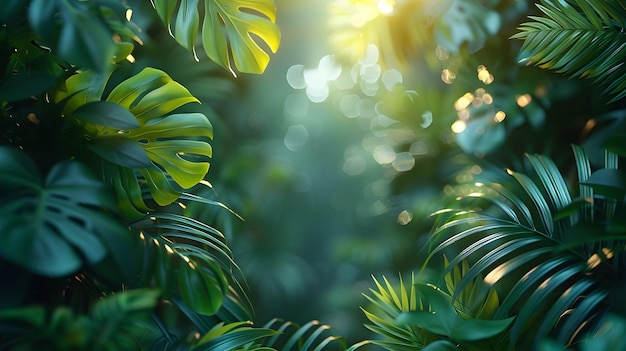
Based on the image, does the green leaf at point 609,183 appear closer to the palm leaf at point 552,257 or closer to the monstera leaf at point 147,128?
the palm leaf at point 552,257

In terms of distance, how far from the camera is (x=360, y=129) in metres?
2.96

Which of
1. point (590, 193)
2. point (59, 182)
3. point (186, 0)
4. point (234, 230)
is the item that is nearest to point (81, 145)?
point (59, 182)

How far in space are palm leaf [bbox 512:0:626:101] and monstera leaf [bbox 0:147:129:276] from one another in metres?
0.74

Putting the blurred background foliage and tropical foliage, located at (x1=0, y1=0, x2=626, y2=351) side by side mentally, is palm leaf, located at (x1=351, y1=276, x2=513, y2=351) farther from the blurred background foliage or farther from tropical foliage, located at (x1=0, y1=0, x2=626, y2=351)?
the blurred background foliage

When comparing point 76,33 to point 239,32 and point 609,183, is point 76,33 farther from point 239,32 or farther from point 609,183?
point 609,183

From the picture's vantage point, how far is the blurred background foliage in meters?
1.39

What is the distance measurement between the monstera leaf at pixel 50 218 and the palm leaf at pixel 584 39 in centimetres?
74

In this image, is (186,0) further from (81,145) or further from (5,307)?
(5,307)

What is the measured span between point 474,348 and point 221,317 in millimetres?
430

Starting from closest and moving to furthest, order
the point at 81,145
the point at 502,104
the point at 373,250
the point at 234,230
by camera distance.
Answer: the point at 81,145, the point at 502,104, the point at 234,230, the point at 373,250

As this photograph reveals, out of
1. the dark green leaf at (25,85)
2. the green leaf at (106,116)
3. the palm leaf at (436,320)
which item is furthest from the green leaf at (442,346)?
the dark green leaf at (25,85)

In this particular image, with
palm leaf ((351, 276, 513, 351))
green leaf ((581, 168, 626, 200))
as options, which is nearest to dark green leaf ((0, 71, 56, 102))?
palm leaf ((351, 276, 513, 351))

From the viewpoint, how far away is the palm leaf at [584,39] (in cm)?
84

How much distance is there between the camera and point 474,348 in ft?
2.45
